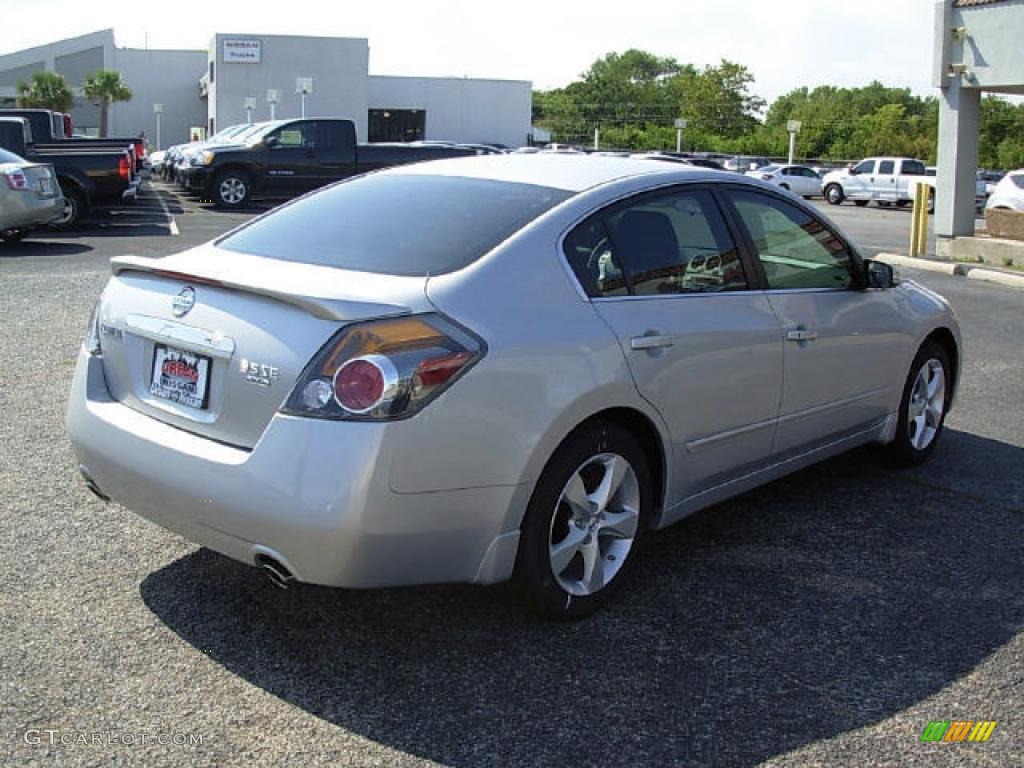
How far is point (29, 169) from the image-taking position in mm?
16094

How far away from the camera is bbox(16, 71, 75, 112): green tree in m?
65.3

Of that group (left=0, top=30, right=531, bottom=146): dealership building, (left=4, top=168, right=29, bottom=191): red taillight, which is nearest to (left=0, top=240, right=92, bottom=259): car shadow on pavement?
(left=4, top=168, right=29, bottom=191): red taillight

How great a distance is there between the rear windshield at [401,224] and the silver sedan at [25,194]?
1255 centimetres

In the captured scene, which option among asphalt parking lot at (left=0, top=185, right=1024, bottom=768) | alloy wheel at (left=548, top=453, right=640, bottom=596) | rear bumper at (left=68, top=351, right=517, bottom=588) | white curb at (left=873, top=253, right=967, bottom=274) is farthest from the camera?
white curb at (left=873, top=253, right=967, bottom=274)

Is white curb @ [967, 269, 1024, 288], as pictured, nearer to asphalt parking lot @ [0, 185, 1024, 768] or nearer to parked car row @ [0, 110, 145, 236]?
asphalt parking lot @ [0, 185, 1024, 768]

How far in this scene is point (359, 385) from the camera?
3.45 meters

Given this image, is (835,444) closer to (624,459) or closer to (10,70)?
(624,459)

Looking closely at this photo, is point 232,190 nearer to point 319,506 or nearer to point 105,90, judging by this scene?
point 319,506

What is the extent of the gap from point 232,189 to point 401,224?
2163 centimetres

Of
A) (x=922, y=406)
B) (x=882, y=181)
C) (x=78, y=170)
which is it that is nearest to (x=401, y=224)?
(x=922, y=406)

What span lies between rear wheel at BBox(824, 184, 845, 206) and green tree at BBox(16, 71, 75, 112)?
44370 millimetres

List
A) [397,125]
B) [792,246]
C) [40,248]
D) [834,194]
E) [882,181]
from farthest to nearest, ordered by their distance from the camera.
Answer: [397,125], [834,194], [882,181], [40,248], [792,246]

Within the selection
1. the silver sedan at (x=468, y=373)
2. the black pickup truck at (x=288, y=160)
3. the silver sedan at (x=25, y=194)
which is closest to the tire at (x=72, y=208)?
the silver sedan at (x=25, y=194)

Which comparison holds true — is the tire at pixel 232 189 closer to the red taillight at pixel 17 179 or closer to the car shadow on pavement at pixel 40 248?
the car shadow on pavement at pixel 40 248
